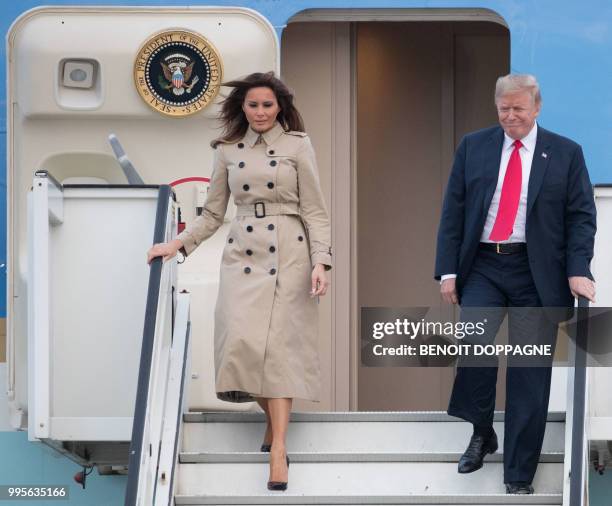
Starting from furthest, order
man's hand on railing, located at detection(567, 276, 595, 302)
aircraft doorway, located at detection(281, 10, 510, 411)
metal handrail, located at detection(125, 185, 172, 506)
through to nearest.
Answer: aircraft doorway, located at detection(281, 10, 510, 411), man's hand on railing, located at detection(567, 276, 595, 302), metal handrail, located at detection(125, 185, 172, 506)

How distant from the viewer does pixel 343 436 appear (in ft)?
22.5

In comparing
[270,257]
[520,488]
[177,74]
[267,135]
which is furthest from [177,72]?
[520,488]

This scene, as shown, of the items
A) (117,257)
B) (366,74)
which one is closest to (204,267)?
(117,257)

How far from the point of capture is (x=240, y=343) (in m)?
6.43

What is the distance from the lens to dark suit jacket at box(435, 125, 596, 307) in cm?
614

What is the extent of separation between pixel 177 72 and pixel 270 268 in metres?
1.73

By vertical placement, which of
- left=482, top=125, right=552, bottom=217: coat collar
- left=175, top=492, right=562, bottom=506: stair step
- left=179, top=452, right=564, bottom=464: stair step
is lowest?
left=175, top=492, right=562, bottom=506: stair step

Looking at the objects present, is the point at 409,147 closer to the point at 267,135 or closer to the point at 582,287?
the point at 267,135

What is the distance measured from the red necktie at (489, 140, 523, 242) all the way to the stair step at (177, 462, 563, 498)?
930 mm

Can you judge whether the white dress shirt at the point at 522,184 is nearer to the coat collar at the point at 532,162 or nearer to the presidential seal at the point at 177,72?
the coat collar at the point at 532,162

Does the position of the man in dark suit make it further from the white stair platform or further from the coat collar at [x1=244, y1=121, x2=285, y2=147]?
the coat collar at [x1=244, y1=121, x2=285, y2=147]

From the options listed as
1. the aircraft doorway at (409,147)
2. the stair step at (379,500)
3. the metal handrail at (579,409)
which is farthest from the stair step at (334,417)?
the aircraft doorway at (409,147)

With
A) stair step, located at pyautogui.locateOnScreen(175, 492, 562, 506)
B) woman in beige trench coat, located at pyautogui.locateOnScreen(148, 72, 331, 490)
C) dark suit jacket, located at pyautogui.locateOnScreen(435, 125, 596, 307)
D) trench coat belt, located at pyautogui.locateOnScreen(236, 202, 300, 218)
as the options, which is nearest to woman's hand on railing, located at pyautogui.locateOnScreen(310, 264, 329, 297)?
woman in beige trench coat, located at pyautogui.locateOnScreen(148, 72, 331, 490)

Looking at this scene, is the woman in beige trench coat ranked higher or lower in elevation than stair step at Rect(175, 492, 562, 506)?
higher
